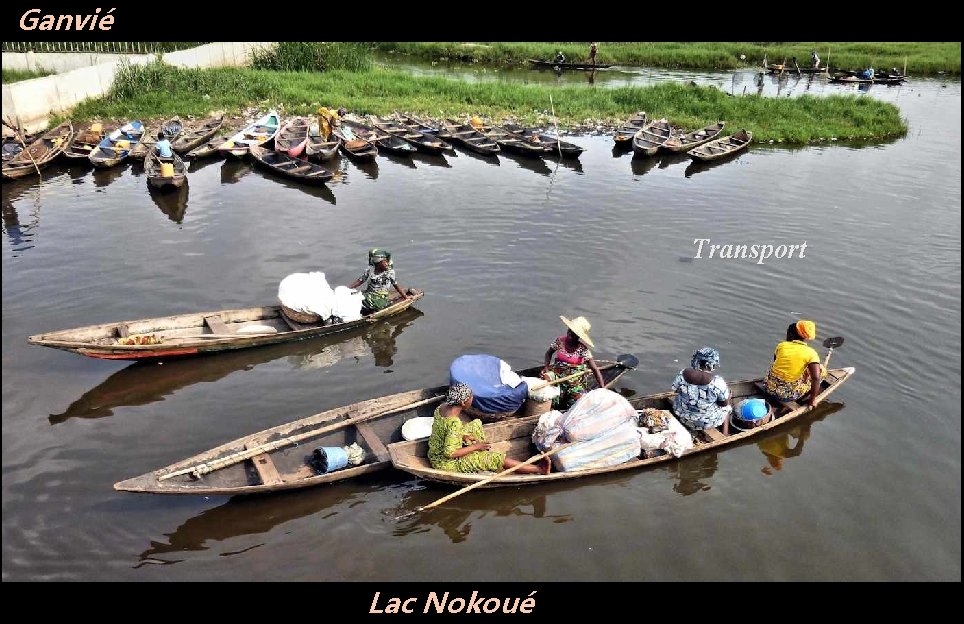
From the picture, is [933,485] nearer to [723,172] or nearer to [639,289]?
[639,289]

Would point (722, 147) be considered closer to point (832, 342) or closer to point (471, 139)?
point (471, 139)

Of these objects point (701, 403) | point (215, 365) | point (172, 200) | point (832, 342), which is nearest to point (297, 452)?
point (215, 365)

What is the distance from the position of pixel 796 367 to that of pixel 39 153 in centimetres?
2013

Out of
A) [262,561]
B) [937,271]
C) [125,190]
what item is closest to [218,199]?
[125,190]

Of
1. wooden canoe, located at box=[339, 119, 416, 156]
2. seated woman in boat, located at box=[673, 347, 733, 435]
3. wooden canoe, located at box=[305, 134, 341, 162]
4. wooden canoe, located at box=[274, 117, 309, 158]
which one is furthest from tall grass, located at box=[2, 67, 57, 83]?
seated woman in boat, located at box=[673, 347, 733, 435]

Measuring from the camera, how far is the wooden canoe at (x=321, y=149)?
66.4ft

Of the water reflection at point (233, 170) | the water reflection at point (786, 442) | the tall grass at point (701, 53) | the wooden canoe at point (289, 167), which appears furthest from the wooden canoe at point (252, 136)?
the tall grass at point (701, 53)

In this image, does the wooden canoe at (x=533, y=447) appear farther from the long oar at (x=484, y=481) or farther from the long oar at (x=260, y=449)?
the long oar at (x=260, y=449)

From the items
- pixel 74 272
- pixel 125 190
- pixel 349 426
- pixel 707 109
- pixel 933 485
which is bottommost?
pixel 933 485

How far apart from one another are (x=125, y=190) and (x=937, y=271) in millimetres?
19233

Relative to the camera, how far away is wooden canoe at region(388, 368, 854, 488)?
7395 millimetres

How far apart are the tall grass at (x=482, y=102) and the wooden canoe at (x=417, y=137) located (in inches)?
96.2

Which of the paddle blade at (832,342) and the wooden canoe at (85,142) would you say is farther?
the wooden canoe at (85,142)

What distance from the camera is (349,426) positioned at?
27.1ft
